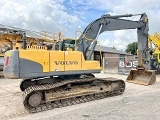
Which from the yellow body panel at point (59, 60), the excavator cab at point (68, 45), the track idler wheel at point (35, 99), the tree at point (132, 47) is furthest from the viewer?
the tree at point (132, 47)

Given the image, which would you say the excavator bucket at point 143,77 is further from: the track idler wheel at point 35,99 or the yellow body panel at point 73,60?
the track idler wheel at point 35,99

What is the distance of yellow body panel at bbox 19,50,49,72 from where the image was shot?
6900mm

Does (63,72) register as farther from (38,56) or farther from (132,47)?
(132,47)

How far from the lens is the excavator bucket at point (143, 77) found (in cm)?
1152

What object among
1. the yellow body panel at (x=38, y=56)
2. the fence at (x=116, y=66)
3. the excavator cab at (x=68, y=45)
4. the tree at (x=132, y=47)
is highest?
the tree at (x=132, y=47)

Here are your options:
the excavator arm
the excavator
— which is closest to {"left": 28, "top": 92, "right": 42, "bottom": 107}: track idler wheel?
the excavator

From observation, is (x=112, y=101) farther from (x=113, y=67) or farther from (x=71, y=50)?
(x=113, y=67)

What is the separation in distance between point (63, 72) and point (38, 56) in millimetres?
1088

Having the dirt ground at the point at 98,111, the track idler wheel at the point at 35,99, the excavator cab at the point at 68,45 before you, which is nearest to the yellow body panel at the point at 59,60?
the excavator cab at the point at 68,45

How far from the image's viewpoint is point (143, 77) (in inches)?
477

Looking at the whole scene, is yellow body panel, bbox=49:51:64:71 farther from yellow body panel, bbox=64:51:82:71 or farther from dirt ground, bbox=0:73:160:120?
dirt ground, bbox=0:73:160:120

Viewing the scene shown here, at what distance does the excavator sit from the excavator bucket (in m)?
3.19

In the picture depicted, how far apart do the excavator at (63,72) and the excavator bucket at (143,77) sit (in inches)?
126

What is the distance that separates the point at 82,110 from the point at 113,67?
13.8 metres
